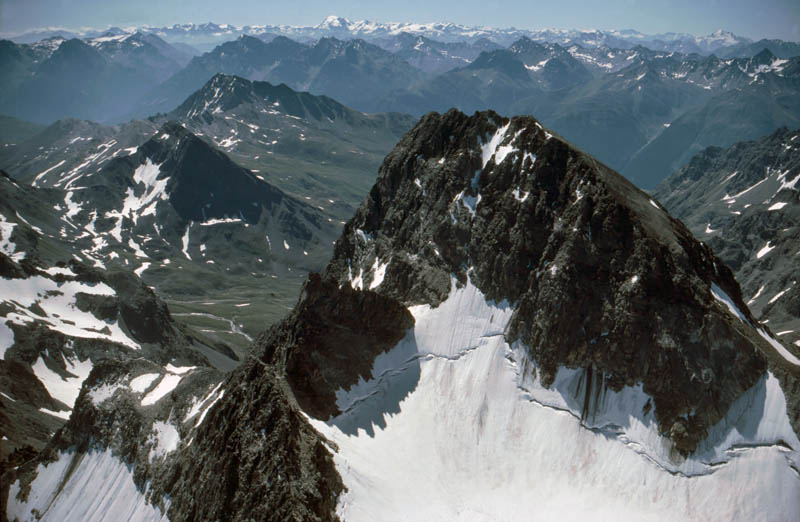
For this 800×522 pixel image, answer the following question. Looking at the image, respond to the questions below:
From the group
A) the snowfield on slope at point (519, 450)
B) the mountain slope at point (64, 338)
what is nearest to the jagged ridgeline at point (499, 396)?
the snowfield on slope at point (519, 450)

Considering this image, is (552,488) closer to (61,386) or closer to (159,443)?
(159,443)

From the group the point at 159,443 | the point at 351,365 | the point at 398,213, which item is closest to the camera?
the point at 159,443

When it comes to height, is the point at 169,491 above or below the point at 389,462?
below

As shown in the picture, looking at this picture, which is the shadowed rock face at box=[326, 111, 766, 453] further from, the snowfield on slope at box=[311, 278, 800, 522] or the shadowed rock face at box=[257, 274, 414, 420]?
the shadowed rock face at box=[257, 274, 414, 420]

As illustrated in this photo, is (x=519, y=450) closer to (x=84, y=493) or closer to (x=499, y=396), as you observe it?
(x=499, y=396)

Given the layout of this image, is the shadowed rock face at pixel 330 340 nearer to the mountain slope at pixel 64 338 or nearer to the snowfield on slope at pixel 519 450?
the snowfield on slope at pixel 519 450

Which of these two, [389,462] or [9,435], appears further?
[9,435]

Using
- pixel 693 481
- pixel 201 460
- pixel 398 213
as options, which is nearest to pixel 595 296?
pixel 693 481
